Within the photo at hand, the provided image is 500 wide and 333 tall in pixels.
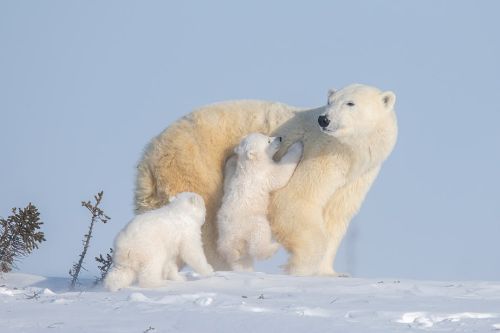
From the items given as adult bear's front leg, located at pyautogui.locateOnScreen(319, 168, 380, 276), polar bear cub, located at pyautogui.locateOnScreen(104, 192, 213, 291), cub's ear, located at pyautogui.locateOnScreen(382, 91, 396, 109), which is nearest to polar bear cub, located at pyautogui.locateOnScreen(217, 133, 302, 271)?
adult bear's front leg, located at pyautogui.locateOnScreen(319, 168, 380, 276)

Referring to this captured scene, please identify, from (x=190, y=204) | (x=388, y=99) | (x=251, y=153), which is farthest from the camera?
(x=388, y=99)

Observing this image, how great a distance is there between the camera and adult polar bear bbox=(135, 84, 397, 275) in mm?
11125

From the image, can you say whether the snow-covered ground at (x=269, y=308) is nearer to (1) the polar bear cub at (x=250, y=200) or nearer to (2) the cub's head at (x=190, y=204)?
(2) the cub's head at (x=190, y=204)

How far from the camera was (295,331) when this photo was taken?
604 centimetres

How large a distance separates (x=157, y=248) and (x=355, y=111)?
11.0 feet

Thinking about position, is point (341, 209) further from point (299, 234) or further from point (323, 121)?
point (323, 121)

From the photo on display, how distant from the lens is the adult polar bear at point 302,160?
11.1m

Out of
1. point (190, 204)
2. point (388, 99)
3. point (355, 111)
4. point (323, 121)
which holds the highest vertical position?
point (388, 99)

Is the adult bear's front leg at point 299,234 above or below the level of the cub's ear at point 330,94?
below

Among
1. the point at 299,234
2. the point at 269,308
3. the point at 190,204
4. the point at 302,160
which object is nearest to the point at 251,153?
the point at 302,160

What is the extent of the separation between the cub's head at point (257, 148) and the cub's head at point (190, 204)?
1130mm

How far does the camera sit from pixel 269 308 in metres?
6.95

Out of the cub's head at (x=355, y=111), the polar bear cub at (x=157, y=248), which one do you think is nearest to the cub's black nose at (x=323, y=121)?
the cub's head at (x=355, y=111)

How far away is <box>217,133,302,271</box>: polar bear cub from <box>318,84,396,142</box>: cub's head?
2.63 feet
